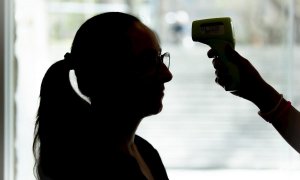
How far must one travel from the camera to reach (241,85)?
98 cm

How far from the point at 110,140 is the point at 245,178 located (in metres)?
1.57

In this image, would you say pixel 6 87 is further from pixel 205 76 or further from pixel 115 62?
pixel 115 62

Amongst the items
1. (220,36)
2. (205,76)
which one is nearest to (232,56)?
(220,36)

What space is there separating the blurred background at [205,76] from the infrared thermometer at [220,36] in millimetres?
1298

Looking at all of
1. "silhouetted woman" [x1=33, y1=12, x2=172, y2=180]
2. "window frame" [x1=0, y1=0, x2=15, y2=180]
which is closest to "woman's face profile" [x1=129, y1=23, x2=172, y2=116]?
"silhouetted woman" [x1=33, y1=12, x2=172, y2=180]

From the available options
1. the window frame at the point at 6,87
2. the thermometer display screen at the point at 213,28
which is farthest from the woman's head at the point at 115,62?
the window frame at the point at 6,87

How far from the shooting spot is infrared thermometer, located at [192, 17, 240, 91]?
3.19ft

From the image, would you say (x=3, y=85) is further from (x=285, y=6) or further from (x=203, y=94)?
(x=285, y=6)

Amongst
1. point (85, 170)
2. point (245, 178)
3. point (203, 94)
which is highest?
point (85, 170)

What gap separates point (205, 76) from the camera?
8.07 feet

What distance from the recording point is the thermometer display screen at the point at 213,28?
39.5 inches

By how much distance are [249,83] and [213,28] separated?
0.42 feet

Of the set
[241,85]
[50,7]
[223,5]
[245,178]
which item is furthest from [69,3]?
[241,85]

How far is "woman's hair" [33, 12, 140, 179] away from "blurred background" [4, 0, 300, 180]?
120 centimetres
